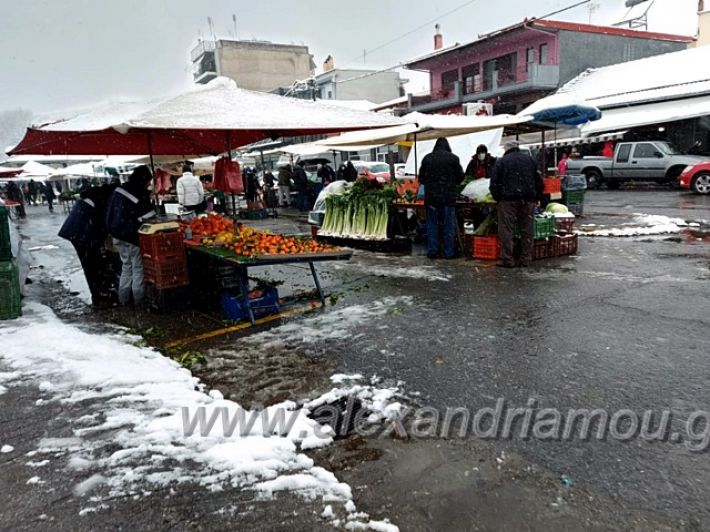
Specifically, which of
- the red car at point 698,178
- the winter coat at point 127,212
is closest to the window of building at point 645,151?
the red car at point 698,178

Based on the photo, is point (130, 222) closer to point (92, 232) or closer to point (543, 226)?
point (92, 232)

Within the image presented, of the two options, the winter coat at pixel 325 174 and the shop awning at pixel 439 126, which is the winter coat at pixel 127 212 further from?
the winter coat at pixel 325 174

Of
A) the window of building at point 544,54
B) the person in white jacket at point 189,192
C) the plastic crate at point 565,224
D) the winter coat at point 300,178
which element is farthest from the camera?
the window of building at point 544,54

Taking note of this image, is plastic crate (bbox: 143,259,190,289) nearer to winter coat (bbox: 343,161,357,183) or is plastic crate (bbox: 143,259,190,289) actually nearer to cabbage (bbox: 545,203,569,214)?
cabbage (bbox: 545,203,569,214)

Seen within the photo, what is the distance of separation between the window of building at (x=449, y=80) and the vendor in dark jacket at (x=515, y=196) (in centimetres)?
2895

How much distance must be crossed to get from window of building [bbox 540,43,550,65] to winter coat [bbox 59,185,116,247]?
97.3ft

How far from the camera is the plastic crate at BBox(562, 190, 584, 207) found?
512 inches

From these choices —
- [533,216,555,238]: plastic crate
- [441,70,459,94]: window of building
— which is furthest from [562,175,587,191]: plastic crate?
[441,70,459,94]: window of building

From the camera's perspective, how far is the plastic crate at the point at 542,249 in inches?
330

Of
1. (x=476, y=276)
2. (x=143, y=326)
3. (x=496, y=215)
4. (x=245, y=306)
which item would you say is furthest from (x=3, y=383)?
(x=496, y=215)

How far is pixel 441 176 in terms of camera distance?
8727mm

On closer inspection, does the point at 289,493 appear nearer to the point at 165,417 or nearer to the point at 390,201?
the point at 165,417

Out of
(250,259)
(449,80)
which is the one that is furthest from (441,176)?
(449,80)

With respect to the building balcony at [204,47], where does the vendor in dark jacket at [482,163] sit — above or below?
below
